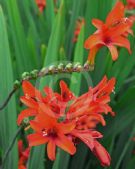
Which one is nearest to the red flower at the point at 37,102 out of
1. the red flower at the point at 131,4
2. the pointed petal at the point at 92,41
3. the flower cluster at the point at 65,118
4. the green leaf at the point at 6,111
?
the flower cluster at the point at 65,118

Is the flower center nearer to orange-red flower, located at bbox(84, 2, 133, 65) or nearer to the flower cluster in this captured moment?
orange-red flower, located at bbox(84, 2, 133, 65)

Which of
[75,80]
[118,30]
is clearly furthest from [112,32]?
[75,80]

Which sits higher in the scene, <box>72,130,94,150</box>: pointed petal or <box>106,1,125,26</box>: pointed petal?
<box>106,1,125,26</box>: pointed petal

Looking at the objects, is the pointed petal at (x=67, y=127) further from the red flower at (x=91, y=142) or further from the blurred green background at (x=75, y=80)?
the blurred green background at (x=75, y=80)

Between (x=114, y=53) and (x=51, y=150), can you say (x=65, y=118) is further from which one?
(x=114, y=53)

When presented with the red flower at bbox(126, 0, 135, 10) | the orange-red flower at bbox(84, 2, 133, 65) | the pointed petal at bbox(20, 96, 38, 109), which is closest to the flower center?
→ the orange-red flower at bbox(84, 2, 133, 65)

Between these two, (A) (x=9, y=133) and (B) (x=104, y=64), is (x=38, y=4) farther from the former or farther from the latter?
(A) (x=9, y=133)

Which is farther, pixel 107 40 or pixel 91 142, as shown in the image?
pixel 107 40

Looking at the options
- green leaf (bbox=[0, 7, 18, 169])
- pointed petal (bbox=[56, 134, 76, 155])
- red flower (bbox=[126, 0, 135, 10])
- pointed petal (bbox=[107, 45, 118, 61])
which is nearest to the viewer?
pointed petal (bbox=[56, 134, 76, 155])
